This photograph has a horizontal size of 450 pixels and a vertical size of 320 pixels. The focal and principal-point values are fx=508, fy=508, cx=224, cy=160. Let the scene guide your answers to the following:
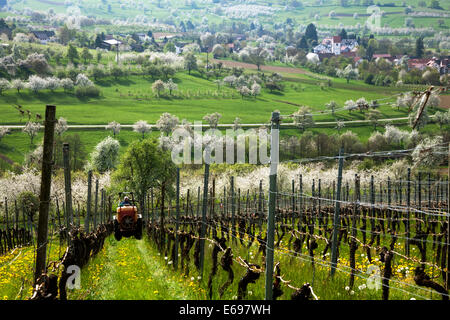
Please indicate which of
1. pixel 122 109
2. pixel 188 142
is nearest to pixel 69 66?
pixel 122 109

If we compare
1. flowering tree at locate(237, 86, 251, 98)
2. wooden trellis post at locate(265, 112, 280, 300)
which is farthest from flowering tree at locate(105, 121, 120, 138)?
wooden trellis post at locate(265, 112, 280, 300)

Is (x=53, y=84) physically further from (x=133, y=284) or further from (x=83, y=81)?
(x=133, y=284)

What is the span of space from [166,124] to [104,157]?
3039 cm

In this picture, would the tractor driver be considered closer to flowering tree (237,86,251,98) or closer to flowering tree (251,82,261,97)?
flowering tree (237,86,251,98)

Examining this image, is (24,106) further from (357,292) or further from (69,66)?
(357,292)

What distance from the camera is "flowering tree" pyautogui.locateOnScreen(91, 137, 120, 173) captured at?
8569 centimetres

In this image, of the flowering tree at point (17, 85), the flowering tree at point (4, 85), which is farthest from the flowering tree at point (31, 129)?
the flowering tree at point (17, 85)

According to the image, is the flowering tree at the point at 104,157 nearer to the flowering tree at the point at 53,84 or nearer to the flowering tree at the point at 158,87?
the flowering tree at the point at 53,84

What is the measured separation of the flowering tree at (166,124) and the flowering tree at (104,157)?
2664 cm

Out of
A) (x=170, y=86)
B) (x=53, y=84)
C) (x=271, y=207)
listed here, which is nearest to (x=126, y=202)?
(x=271, y=207)

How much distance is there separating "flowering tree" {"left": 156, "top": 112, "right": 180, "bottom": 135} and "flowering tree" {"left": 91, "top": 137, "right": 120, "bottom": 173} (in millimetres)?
26636

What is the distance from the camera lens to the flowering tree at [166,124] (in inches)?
4515

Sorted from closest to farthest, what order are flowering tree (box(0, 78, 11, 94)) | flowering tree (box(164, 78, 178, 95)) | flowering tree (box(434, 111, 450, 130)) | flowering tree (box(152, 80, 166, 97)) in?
flowering tree (box(434, 111, 450, 130)), flowering tree (box(0, 78, 11, 94)), flowering tree (box(152, 80, 166, 97)), flowering tree (box(164, 78, 178, 95))
